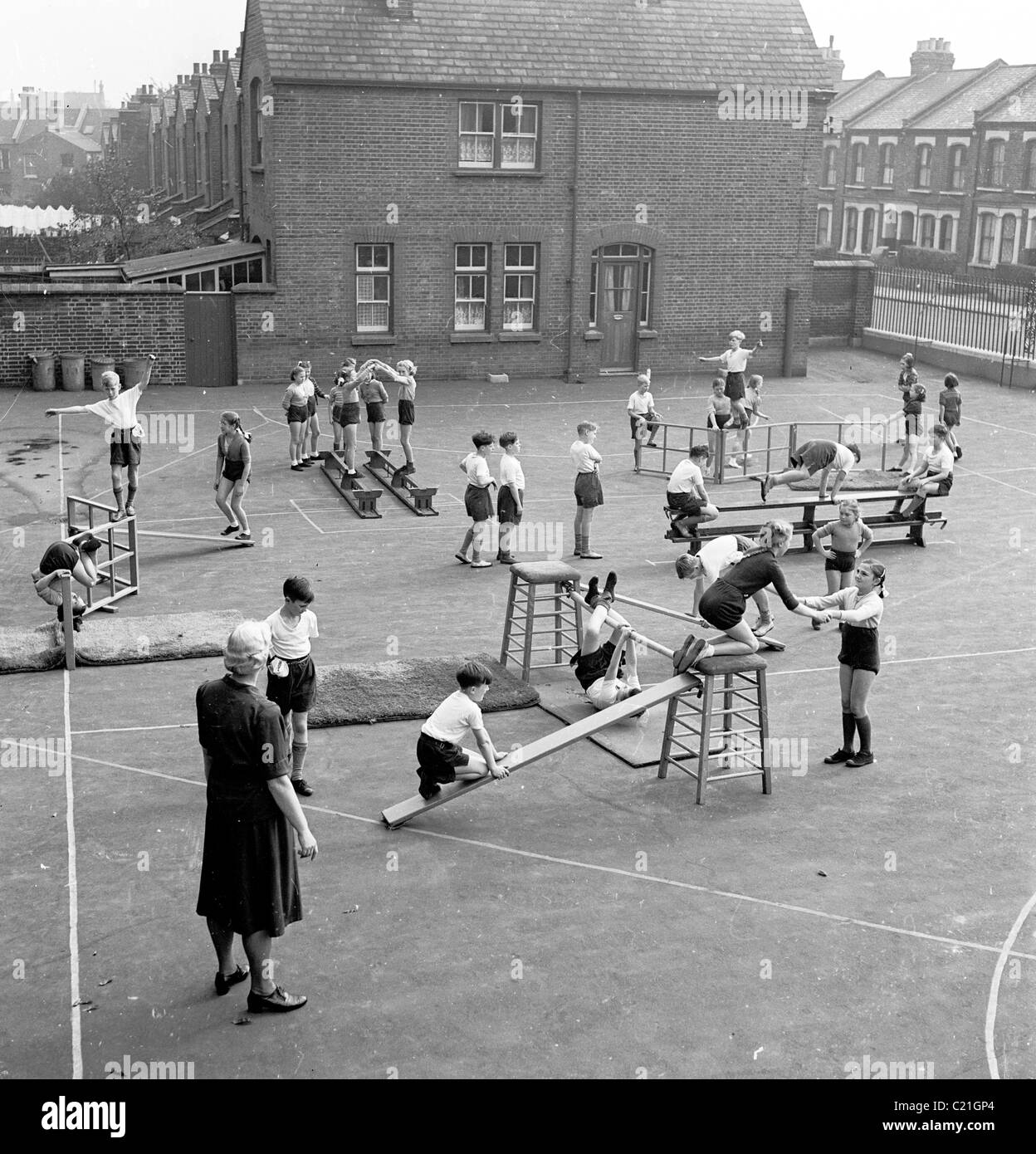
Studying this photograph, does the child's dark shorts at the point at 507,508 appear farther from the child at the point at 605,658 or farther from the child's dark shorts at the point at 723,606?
the child's dark shorts at the point at 723,606

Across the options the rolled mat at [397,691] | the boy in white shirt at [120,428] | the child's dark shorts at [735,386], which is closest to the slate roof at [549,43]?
the child's dark shorts at [735,386]

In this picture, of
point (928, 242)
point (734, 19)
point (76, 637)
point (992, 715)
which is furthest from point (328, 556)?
point (928, 242)

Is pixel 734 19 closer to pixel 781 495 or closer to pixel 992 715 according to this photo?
pixel 781 495

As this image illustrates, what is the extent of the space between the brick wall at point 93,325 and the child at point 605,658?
778 inches

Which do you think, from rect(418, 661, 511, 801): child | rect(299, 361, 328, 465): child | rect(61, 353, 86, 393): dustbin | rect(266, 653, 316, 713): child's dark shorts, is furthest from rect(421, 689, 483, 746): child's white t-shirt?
rect(61, 353, 86, 393): dustbin

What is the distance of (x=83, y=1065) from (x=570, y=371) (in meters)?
26.5

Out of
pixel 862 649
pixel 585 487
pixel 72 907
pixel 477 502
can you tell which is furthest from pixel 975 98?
pixel 72 907

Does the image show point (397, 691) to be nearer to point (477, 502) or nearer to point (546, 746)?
point (546, 746)

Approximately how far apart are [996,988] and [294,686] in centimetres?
531

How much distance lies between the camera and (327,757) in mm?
11438

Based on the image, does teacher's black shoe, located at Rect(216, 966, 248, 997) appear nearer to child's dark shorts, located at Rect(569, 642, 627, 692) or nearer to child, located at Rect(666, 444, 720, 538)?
child's dark shorts, located at Rect(569, 642, 627, 692)

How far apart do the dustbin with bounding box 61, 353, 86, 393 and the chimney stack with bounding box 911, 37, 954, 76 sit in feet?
152

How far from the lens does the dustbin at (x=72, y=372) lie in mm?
29078

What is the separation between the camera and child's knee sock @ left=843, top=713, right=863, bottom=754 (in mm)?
11406
